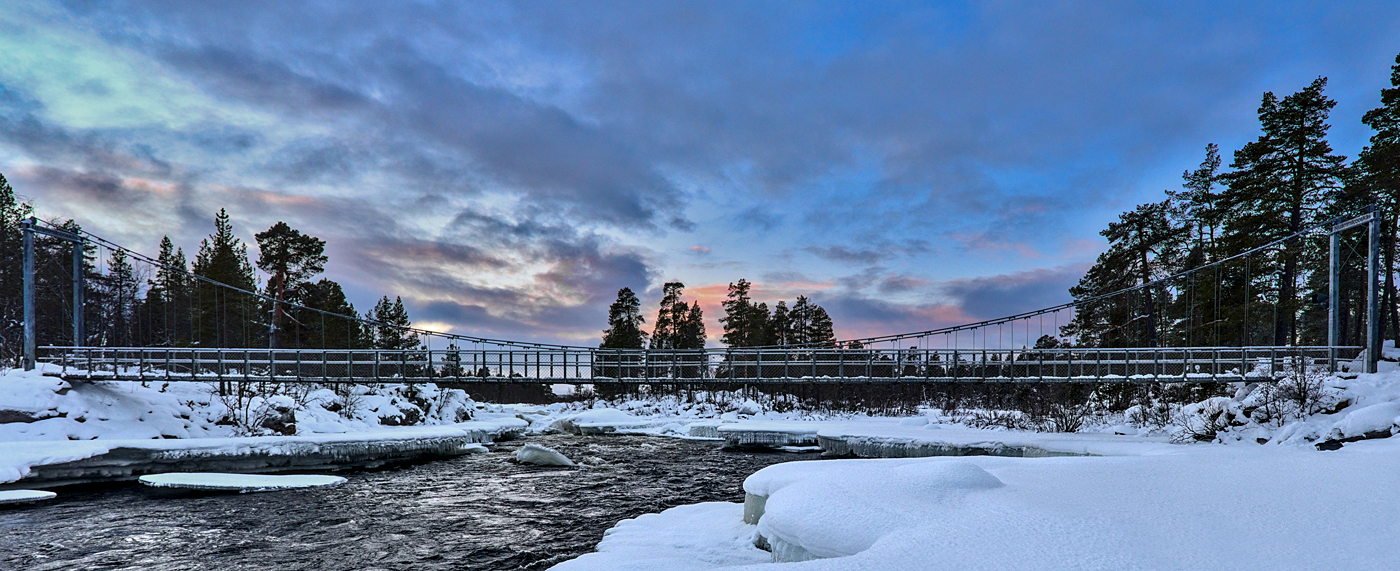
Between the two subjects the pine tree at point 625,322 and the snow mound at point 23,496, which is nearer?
the snow mound at point 23,496

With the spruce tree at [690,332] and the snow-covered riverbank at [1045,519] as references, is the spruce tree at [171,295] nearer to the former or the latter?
the spruce tree at [690,332]

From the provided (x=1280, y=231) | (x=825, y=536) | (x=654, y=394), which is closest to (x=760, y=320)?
(x=654, y=394)

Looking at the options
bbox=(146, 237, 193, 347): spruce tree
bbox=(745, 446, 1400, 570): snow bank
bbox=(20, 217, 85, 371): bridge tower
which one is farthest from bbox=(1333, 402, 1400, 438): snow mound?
bbox=(146, 237, 193, 347): spruce tree

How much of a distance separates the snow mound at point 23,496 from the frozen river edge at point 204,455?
6.07ft

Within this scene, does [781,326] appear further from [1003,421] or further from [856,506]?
[856,506]

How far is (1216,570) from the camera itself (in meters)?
5.01

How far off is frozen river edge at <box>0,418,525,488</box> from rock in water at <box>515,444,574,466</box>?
15.6 ft

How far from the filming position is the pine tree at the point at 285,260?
4441cm

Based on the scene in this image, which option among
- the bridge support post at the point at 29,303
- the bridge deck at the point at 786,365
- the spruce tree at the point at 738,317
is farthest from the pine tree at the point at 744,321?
the bridge support post at the point at 29,303

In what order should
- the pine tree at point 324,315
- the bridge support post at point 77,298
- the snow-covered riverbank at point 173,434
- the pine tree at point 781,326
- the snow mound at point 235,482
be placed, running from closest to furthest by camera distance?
the snow mound at point 235,482, the snow-covered riverbank at point 173,434, the bridge support post at point 77,298, the pine tree at point 324,315, the pine tree at point 781,326

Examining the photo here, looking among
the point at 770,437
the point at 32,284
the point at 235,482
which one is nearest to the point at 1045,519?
the point at 235,482

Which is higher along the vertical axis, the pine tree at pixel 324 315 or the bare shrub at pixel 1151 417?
the pine tree at pixel 324 315

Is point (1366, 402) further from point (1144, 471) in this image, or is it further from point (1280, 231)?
point (1280, 231)

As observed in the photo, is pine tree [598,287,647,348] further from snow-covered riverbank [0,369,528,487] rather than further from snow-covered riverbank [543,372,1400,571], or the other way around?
snow-covered riverbank [543,372,1400,571]
